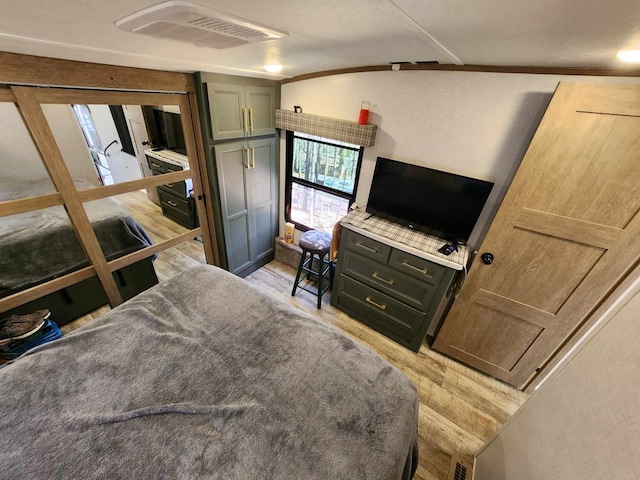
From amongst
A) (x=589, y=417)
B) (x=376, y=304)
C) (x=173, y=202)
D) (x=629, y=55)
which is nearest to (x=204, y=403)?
(x=589, y=417)

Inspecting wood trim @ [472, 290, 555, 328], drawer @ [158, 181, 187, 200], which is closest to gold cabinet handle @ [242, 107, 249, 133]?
drawer @ [158, 181, 187, 200]

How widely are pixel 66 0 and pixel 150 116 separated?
1.22 metres

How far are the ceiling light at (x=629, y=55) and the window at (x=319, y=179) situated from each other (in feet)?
4.83

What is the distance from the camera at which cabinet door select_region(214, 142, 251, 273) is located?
213cm

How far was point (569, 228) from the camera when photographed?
1.42 metres

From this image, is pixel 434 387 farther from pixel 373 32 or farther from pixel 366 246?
pixel 373 32

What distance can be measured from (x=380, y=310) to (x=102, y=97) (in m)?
2.50

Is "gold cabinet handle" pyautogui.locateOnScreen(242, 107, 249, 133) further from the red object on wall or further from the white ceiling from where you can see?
the red object on wall

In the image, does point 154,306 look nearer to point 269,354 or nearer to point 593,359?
point 269,354

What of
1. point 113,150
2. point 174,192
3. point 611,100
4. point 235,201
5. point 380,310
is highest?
point 611,100

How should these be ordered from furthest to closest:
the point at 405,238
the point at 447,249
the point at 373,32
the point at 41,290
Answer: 1. the point at 405,238
2. the point at 447,249
3. the point at 41,290
4. the point at 373,32

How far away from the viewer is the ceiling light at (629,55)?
1006 millimetres

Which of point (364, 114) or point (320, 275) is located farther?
point (320, 275)

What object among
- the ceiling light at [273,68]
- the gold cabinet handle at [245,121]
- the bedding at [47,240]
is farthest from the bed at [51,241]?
the ceiling light at [273,68]
